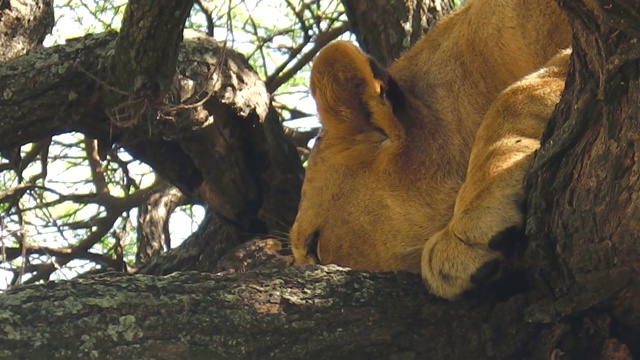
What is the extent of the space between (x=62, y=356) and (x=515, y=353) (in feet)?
3.72

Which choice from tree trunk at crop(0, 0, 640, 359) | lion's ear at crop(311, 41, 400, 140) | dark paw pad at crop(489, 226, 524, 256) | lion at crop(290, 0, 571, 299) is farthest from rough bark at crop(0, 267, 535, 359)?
lion's ear at crop(311, 41, 400, 140)

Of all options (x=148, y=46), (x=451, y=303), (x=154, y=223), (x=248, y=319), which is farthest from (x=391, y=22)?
(x=248, y=319)

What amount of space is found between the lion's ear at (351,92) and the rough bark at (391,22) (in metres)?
1.76

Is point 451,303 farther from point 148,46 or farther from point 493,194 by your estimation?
point 148,46

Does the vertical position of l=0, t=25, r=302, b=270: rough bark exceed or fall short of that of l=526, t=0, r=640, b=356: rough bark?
it exceeds it

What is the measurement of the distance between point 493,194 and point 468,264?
0.21 metres

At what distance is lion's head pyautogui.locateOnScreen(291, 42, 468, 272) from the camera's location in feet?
11.4

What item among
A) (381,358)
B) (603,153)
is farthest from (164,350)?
(603,153)

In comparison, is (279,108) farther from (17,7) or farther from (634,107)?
(634,107)

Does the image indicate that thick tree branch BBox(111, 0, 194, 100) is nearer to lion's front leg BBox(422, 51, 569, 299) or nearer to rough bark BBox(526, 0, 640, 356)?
lion's front leg BBox(422, 51, 569, 299)

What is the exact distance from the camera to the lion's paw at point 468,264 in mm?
2779

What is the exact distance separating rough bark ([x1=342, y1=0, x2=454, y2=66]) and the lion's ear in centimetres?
176

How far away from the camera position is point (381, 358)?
2730 millimetres

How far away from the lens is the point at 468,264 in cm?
280
